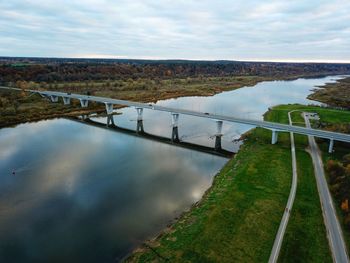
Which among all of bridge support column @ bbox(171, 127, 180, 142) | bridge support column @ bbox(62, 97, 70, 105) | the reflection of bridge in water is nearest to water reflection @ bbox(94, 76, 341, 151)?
bridge support column @ bbox(171, 127, 180, 142)

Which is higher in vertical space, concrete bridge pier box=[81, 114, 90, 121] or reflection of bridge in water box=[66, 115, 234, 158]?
reflection of bridge in water box=[66, 115, 234, 158]

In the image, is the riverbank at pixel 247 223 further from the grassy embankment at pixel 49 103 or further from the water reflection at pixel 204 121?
the grassy embankment at pixel 49 103

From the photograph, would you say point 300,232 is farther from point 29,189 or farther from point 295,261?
point 29,189

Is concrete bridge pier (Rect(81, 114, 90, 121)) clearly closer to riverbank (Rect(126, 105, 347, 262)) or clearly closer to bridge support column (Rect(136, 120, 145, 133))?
bridge support column (Rect(136, 120, 145, 133))

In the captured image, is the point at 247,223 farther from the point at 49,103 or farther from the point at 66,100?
the point at 49,103

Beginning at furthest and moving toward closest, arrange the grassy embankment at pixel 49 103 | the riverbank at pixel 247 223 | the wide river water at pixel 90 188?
the grassy embankment at pixel 49 103, the wide river water at pixel 90 188, the riverbank at pixel 247 223

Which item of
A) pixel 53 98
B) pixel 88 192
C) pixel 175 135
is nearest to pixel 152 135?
pixel 175 135

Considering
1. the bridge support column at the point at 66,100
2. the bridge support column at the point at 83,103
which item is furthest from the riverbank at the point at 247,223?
the bridge support column at the point at 66,100
